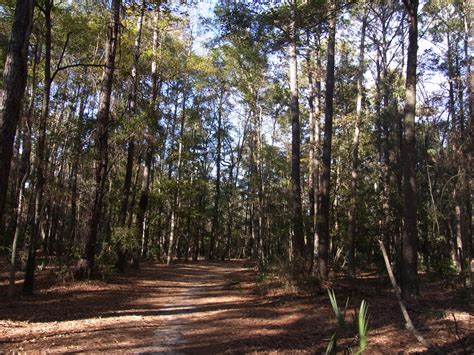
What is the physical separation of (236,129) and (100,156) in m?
26.9

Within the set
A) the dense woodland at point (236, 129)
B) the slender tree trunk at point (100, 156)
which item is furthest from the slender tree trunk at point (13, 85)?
the slender tree trunk at point (100, 156)

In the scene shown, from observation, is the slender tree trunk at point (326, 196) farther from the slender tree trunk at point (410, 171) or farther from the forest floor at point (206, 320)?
the slender tree trunk at point (410, 171)

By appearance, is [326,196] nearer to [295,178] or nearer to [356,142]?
[295,178]

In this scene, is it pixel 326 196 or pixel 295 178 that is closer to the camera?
pixel 326 196

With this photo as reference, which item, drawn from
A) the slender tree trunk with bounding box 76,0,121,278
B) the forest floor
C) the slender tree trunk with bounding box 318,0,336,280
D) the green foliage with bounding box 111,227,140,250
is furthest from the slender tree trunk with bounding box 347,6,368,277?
the slender tree trunk with bounding box 76,0,121,278

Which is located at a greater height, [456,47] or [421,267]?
[456,47]

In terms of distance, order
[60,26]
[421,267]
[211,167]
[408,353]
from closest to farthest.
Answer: [408,353] < [60,26] < [421,267] < [211,167]

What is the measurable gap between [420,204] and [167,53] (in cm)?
1615

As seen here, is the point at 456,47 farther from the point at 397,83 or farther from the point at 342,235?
the point at 342,235

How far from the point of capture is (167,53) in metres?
20.6

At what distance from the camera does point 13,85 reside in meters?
5.34

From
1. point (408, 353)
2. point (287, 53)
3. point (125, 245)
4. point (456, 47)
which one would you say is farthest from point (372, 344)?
point (456, 47)

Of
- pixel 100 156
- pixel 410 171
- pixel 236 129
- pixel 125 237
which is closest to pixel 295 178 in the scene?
pixel 410 171

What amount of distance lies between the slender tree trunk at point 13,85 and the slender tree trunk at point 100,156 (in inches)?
289
